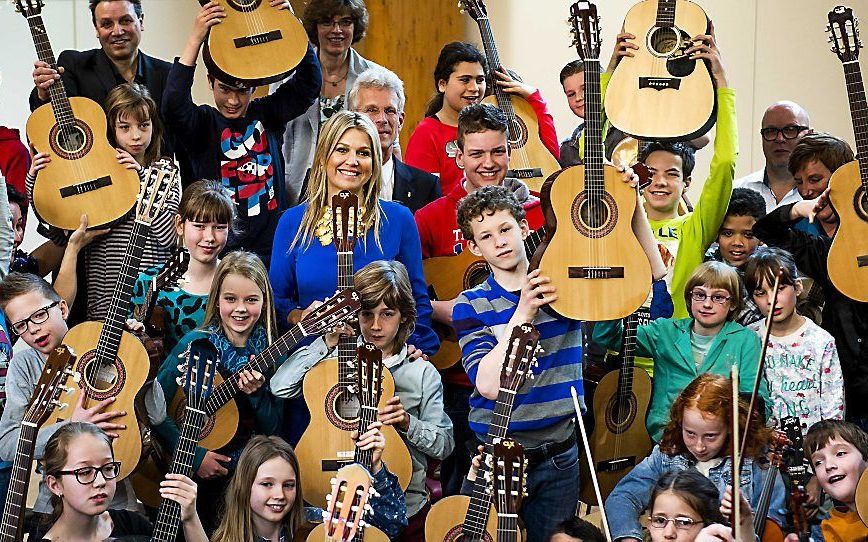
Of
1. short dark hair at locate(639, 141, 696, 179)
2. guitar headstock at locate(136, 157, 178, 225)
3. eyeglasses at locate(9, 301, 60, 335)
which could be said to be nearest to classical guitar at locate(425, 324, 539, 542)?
guitar headstock at locate(136, 157, 178, 225)

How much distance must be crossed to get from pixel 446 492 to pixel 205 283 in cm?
107

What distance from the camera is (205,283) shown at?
4.52 meters

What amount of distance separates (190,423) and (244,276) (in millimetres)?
553

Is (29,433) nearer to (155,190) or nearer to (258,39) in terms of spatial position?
(155,190)

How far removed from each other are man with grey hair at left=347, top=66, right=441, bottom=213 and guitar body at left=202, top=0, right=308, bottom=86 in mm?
302

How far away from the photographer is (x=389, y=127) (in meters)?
5.09

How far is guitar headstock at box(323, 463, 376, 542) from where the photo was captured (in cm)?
352

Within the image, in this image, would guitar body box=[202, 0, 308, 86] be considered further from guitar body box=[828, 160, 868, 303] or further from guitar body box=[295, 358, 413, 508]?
guitar body box=[828, 160, 868, 303]

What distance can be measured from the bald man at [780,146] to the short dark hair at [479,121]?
44.8 inches

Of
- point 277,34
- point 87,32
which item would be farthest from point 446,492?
point 87,32

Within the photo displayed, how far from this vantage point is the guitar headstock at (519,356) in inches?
148

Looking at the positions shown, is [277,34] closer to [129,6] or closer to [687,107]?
[129,6]

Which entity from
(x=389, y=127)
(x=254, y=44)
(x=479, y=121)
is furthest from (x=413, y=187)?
(x=254, y=44)

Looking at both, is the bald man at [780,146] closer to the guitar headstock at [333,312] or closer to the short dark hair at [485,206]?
the short dark hair at [485,206]
